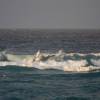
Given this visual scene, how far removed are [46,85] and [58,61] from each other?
376 inches

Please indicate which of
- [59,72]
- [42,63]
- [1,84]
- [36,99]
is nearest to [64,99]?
[36,99]

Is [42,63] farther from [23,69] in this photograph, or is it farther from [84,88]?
[84,88]

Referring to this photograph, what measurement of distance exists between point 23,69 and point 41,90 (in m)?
9.20

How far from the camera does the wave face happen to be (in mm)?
43172

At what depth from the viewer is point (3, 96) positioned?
106 feet

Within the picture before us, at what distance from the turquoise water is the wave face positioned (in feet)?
4.21

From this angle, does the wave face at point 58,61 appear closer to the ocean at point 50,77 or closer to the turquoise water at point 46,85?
the ocean at point 50,77

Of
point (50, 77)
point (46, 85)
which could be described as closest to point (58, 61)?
point (50, 77)

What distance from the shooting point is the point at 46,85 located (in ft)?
120

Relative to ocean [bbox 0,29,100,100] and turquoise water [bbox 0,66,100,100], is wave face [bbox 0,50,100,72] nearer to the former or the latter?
ocean [bbox 0,29,100,100]

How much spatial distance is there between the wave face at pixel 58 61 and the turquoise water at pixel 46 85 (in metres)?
1.28

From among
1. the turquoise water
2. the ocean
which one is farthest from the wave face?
the turquoise water

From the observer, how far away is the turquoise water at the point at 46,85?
32375 millimetres

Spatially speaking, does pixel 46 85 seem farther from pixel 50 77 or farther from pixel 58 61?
pixel 58 61
